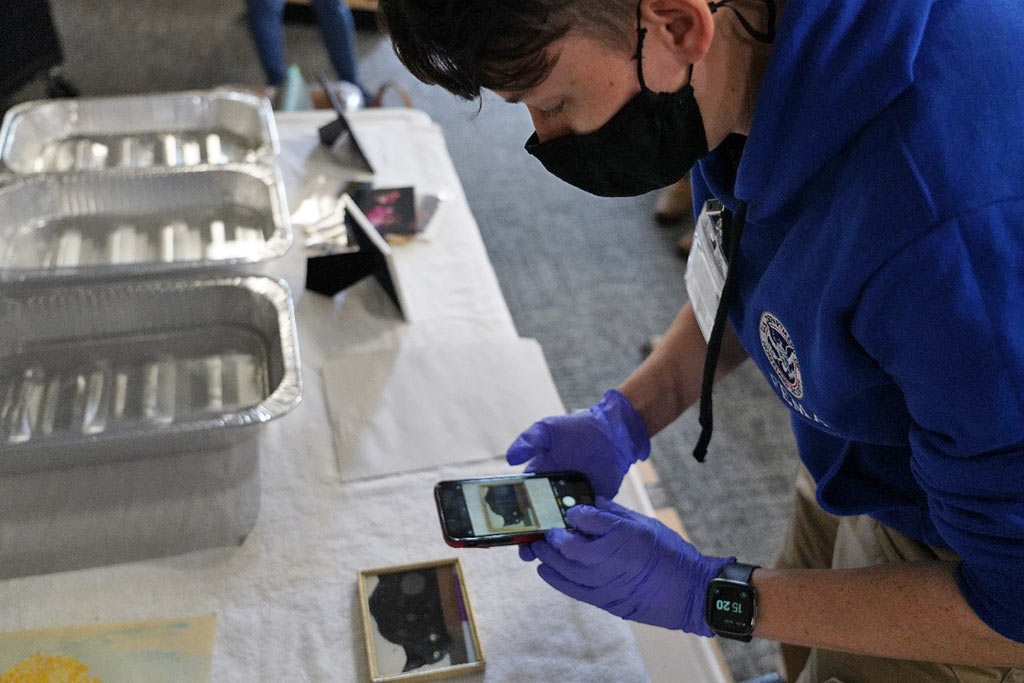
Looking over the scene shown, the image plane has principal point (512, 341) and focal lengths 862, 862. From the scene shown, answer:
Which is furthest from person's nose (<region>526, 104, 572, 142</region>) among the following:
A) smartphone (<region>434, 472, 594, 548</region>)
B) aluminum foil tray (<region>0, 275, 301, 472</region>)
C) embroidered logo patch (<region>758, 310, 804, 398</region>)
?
aluminum foil tray (<region>0, 275, 301, 472</region>)

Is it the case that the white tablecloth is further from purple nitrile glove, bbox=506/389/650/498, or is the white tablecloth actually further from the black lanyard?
the black lanyard

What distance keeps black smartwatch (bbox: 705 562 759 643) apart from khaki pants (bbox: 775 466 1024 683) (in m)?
0.14

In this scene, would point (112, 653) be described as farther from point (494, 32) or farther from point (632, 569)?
point (494, 32)

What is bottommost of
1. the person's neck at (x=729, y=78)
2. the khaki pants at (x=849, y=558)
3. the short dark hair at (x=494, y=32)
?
the khaki pants at (x=849, y=558)

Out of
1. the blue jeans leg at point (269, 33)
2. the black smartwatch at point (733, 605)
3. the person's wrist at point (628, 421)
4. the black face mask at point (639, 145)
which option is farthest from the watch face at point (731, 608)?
the blue jeans leg at point (269, 33)

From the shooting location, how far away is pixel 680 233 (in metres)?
2.70

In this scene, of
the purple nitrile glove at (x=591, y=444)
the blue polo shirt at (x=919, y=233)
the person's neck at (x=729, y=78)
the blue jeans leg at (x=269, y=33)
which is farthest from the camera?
the blue jeans leg at (x=269, y=33)

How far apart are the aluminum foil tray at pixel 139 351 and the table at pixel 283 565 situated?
3.3 inches

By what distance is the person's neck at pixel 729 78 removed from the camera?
0.66m

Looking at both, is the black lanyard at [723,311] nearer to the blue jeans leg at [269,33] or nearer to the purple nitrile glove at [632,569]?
the purple nitrile glove at [632,569]

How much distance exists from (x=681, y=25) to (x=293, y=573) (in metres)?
0.67

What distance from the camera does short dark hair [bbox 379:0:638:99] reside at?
58cm

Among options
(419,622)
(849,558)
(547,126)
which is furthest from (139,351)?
(849,558)

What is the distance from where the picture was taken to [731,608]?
77 cm
